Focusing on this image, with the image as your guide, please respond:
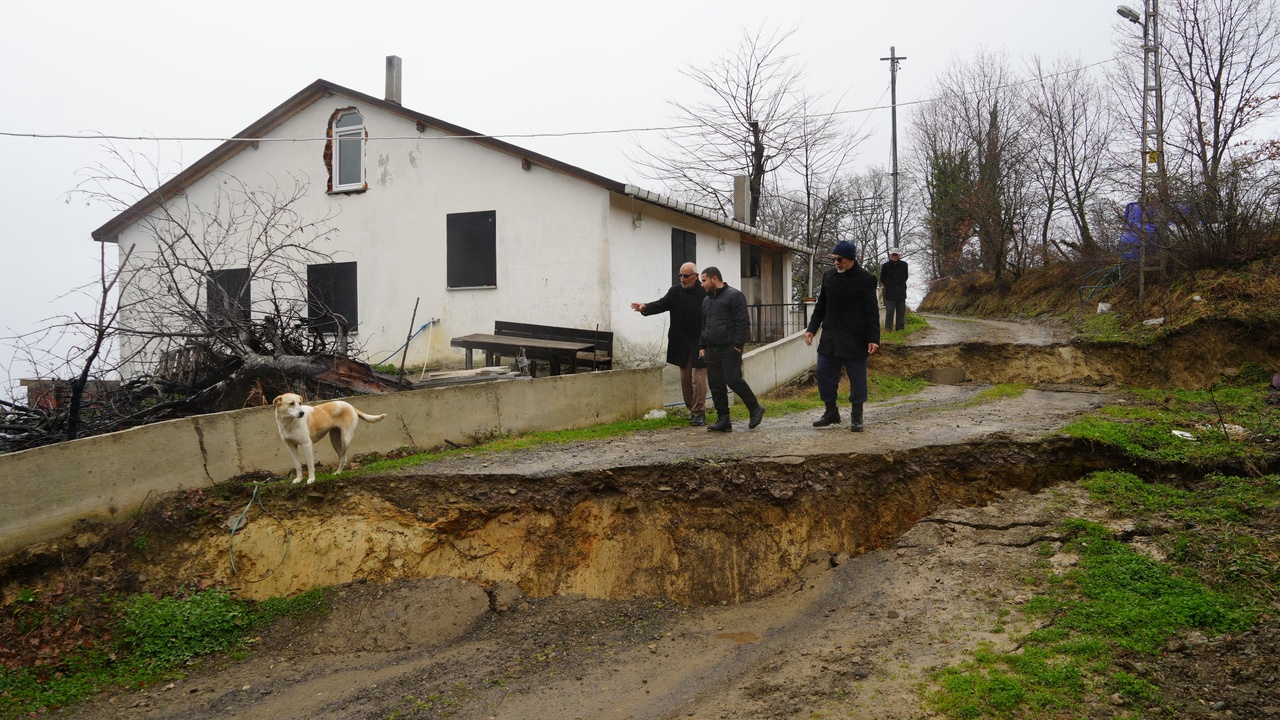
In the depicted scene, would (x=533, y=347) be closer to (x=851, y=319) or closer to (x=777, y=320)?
(x=851, y=319)

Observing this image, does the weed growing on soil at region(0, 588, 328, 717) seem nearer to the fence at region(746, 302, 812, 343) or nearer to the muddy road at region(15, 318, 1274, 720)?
the muddy road at region(15, 318, 1274, 720)

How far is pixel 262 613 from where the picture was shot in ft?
20.9

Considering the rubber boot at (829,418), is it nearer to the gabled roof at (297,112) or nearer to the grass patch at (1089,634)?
the grass patch at (1089,634)

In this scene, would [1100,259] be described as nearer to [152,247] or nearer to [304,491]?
[304,491]

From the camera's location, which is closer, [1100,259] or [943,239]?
[1100,259]

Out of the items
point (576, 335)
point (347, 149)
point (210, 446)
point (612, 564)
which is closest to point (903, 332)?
point (576, 335)

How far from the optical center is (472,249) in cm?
1396

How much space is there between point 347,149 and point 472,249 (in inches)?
145

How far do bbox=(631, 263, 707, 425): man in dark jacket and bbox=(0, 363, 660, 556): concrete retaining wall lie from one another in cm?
145

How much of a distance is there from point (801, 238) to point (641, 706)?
28126mm

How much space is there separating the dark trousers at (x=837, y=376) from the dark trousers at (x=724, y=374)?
785 mm

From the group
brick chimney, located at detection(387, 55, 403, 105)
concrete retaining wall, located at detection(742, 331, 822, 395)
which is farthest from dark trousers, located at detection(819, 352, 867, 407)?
A: brick chimney, located at detection(387, 55, 403, 105)

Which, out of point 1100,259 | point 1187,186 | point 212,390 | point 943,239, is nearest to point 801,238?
point 943,239

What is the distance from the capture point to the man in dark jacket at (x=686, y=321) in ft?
29.1
